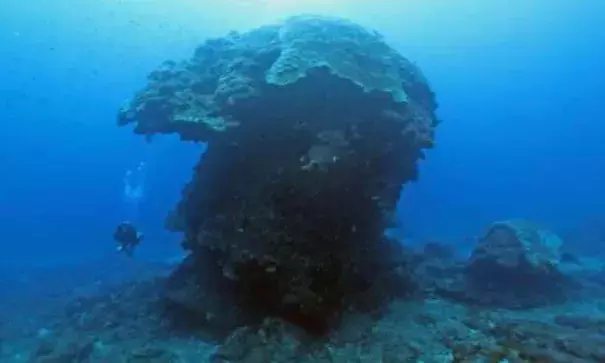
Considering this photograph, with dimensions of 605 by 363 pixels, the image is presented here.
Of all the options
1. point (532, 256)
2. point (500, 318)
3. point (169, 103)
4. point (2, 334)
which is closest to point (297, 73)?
point (169, 103)

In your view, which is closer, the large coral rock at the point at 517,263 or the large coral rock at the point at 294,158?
the large coral rock at the point at 294,158

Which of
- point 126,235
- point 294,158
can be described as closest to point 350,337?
point 294,158

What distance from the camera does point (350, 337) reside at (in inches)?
346

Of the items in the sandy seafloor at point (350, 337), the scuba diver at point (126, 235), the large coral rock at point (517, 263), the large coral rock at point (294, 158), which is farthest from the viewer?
the large coral rock at point (517, 263)

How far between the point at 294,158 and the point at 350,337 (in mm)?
3569

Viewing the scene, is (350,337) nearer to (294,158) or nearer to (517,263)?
(294,158)

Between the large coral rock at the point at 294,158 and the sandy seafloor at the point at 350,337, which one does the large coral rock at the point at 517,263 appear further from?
the large coral rock at the point at 294,158

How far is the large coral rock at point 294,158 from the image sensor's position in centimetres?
918

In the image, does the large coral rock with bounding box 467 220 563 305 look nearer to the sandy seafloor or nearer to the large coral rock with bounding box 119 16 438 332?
the sandy seafloor

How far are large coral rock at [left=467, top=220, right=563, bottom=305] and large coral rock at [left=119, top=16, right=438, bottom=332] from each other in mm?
3216

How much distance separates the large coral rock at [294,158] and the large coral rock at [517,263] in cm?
322

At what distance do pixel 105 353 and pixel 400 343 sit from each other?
18.1ft

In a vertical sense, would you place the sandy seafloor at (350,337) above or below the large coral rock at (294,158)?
below

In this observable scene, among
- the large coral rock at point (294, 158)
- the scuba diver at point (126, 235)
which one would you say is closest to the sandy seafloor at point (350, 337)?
the large coral rock at point (294, 158)
